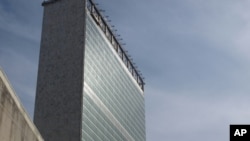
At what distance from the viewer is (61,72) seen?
118375 mm

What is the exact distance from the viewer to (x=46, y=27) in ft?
422

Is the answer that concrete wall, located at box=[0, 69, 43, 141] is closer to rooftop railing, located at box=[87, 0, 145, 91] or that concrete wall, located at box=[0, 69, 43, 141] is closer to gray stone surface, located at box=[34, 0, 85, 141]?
gray stone surface, located at box=[34, 0, 85, 141]

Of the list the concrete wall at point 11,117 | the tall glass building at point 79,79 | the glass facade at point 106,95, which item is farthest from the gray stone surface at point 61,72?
the concrete wall at point 11,117

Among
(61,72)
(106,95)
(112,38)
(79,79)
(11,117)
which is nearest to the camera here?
(11,117)

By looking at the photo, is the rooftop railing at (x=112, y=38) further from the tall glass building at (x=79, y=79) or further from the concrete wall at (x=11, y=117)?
the concrete wall at (x=11, y=117)

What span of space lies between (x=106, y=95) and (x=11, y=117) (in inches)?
4225

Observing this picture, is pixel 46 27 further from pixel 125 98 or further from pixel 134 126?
pixel 134 126

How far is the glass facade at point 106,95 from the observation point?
378 feet

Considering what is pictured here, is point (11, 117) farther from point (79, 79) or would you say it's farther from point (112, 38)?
point (112, 38)

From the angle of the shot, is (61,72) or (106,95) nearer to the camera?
(61,72)

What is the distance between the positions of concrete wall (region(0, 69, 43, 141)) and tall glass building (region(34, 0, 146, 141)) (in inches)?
3126

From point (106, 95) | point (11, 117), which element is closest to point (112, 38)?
point (106, 95)

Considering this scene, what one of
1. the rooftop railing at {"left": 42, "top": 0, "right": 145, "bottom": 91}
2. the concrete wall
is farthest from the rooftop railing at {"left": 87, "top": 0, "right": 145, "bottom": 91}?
the concrete wall

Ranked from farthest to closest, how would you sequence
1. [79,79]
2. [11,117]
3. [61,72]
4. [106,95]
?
[106,95] < [61,72] < [79,79] < [11,117]
